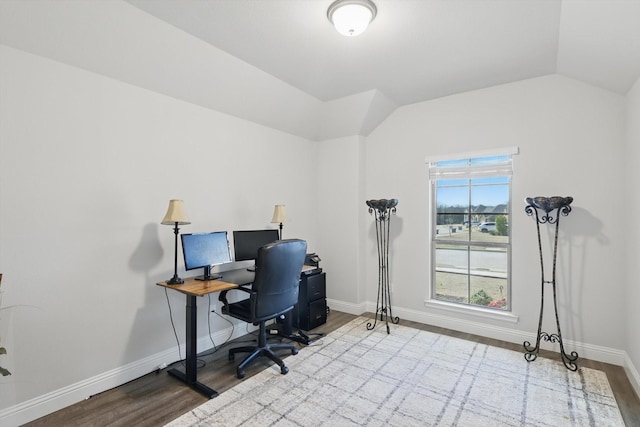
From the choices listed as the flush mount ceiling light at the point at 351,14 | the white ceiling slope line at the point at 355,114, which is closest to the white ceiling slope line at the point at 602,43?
the flush mount ceiling light at the point at 351,14

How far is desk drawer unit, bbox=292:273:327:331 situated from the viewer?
363 cm

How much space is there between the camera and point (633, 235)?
2.57m

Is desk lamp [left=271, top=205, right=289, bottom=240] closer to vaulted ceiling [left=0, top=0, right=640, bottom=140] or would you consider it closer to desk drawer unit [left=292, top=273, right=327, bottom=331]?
desk drawer unit [left=292, top=273, right=327, bottom=331]

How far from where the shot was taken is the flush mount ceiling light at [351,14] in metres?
2.05

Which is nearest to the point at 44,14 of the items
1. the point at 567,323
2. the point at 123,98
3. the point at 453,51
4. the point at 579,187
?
the point at 123,98

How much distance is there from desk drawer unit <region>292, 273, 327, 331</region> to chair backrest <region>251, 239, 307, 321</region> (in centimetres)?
80

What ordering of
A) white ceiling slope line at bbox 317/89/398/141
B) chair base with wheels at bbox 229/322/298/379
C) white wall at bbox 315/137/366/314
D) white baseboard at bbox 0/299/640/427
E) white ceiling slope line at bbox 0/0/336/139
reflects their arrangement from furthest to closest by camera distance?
white wall at bbox 315/137/366/314
white ceiling slope line at bbox 317/89/398/141
chair base with wheels at bbox 229/322/298/379
white baseboard at bbox 0/299/640/427
white ceiling slope line at bbox 0/0/336/139

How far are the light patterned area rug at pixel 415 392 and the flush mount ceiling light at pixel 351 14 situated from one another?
2665 mm

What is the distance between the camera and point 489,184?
356 cm

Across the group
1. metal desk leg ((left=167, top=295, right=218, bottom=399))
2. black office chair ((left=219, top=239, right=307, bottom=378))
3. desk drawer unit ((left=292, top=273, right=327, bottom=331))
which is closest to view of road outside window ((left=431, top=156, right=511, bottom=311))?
desk drawer unit ((left=292, top=273, right=327, bottom=331))

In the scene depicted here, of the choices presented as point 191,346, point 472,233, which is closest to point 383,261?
point 472,233

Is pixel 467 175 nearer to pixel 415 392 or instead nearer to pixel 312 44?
pixel 312 44

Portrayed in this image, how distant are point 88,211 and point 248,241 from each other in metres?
1.44

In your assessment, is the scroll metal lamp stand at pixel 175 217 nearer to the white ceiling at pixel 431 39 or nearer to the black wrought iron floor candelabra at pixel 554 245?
the white ceiling at pixel 431 39
